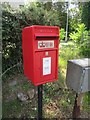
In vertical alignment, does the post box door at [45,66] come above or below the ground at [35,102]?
above

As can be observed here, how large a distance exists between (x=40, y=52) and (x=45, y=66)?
195 mm

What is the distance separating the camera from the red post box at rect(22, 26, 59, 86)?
78.2 inches

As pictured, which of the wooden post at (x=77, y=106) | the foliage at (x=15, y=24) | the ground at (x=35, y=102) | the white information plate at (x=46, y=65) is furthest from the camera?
the foliage at (x=15, y=24)

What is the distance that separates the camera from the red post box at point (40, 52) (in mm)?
1987

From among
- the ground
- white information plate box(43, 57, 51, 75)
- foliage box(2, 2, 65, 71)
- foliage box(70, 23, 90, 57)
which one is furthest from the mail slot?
foliage box(70, 23, 90, 57)

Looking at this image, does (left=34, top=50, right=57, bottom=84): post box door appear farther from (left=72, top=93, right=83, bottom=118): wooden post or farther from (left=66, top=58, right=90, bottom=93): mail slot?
(left=72, top=93, right=83, bottom=118): wooden post

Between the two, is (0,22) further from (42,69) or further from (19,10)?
(42,69)

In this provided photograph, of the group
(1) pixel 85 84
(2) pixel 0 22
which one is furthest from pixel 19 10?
(1) pixel 85 84

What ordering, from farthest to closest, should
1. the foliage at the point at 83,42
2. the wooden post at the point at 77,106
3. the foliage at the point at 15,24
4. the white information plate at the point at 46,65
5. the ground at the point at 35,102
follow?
Answer: the foliage at the point at 83,42 < the foliage at the point at 15,24 < the ground at the point at 35,102 < the wooden post at the point at 77,106 < the white information plate at the point at 46,65

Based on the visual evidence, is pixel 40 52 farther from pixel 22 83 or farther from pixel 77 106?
pixel 22 83

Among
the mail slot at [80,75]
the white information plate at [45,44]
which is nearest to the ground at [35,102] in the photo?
the mail slot at [80,75]

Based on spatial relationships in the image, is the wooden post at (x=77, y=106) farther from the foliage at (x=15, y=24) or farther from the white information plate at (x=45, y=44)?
the foliage at (x=15, y=24)

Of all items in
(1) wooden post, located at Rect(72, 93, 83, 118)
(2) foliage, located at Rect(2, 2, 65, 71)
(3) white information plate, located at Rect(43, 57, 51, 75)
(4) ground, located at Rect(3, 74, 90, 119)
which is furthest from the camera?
(2) foliage, located at Rect(2, 2, 65, 71)

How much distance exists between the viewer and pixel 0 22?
2.93m
